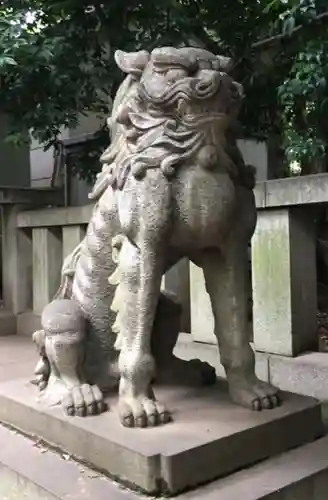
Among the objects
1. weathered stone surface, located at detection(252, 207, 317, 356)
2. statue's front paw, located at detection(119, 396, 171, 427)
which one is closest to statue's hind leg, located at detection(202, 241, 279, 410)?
statue's front paw, located at detection(119, 396, 171, 427)

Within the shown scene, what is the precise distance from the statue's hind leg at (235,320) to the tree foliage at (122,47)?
1.42 metres

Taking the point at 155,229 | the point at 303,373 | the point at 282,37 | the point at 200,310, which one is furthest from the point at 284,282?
the point at 282,37

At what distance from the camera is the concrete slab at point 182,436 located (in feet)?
4.97

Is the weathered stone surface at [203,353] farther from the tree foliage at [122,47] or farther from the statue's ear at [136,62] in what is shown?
the statue's ear at [136,62]

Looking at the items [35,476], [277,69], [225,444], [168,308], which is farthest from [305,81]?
[35,476]

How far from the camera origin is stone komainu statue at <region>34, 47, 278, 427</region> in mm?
1639

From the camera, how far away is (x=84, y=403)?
178cm

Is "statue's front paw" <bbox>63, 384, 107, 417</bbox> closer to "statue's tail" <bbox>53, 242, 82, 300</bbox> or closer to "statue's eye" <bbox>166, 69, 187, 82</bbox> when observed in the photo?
"statue's tail" <bbox>53, 242, 82, 300</bbox>

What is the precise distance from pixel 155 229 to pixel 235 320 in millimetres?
374

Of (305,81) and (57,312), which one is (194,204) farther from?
(305,81)

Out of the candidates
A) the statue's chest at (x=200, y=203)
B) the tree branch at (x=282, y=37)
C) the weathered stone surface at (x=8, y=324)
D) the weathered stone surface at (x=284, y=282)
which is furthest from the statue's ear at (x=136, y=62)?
the weathered stone surface at (x=8, y=324)

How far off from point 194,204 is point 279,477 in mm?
721

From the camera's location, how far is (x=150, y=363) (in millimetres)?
1705

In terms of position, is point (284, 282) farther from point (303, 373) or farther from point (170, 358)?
point (170, 358)
